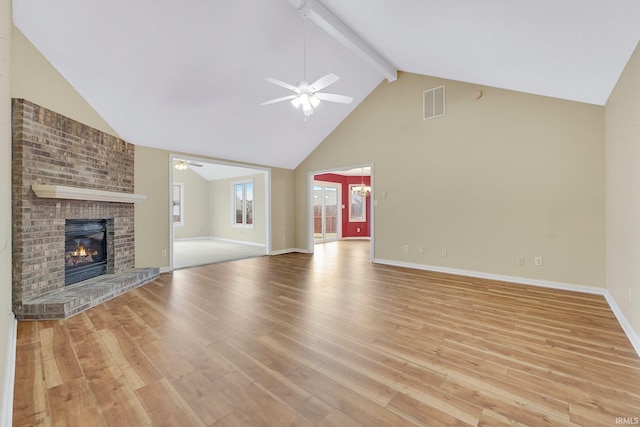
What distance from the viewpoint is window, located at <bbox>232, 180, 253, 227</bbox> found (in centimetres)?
903

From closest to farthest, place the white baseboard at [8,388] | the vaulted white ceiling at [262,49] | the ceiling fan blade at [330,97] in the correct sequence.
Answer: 1. the white baseboard at [8,388]
2. the vaulted white ceiling at [262,49]
3. the ceiling fan blade at [330,97]

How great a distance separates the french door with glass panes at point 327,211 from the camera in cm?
960

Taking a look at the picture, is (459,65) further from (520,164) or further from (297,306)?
(297,306)

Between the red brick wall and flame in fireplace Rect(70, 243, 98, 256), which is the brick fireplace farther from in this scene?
flame in fireplace Rect(70, 243, 98, 256)

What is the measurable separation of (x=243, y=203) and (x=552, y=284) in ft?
26.8

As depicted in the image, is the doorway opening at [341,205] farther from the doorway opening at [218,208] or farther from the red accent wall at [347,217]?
the doorway opening at [218,208]

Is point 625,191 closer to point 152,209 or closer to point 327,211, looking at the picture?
point 152,209

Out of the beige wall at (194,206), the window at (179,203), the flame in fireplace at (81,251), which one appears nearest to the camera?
the flame in fireplace at (81,251)

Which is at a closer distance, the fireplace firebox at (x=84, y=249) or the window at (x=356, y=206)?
the fireplace firebox at (x=84, y=249)

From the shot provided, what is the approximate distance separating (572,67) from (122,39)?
187 inches

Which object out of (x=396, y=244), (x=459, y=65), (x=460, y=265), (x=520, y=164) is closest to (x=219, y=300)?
(x=396, y=244)

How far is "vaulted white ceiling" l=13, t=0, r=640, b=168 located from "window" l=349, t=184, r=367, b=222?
5.83 m

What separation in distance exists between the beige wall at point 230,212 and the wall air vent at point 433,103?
492 cm

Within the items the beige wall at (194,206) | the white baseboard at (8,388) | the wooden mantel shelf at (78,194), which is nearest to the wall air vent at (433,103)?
the wooden mantel shelf at (78,194)
